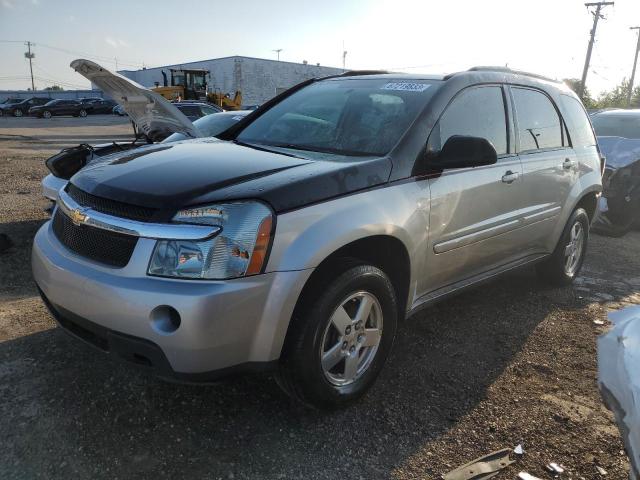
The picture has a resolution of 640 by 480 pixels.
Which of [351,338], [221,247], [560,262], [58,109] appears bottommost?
[58,109]

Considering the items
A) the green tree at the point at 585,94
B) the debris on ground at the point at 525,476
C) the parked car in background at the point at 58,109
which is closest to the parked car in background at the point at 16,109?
the parked car in background at the point at 58,109

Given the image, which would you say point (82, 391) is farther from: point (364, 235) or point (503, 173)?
point (503, 173)

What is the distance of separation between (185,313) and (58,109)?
45.0m

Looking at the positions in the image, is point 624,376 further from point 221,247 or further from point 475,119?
point 475,119

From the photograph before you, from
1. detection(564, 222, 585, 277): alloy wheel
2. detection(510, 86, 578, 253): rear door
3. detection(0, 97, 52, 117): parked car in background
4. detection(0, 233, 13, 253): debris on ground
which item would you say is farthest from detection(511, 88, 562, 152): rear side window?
detection(0, 97, 52, 117): parked car in background

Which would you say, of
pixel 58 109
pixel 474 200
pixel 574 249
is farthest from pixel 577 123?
pixel 58 109

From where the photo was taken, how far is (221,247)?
2244 mm

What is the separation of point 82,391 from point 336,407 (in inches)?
55.1

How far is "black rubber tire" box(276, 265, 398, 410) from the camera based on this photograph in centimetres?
247

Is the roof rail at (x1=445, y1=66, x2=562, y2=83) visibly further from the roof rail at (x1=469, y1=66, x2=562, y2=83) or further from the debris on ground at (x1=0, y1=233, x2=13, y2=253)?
the debris on ground at (x1=0, y1=233, x2=13, y2=253)

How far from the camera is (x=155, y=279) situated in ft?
7.32

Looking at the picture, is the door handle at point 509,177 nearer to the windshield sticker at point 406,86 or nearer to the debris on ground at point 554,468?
the windshield sticker at point 406,86

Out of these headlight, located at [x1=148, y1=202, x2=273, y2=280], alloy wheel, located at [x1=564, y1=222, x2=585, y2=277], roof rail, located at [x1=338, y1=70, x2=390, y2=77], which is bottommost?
alloy wheel, located at [x1=564, y1=222, x2=585, y2=277]

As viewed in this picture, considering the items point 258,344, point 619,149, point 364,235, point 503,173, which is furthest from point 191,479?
point 619,149
